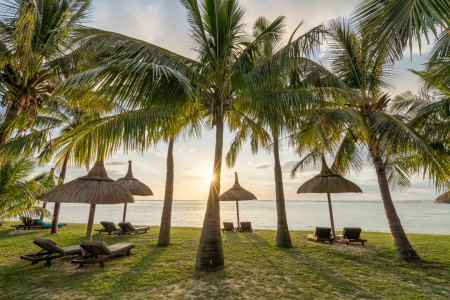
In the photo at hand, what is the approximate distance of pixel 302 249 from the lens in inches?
307

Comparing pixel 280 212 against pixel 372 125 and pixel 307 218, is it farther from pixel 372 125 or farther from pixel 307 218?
pixel 307 218

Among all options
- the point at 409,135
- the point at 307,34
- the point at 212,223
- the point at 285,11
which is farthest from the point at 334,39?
the point at 212,223

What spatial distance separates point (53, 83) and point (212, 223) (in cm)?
608

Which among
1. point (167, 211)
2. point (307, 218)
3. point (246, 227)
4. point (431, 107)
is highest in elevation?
point (431, 107)

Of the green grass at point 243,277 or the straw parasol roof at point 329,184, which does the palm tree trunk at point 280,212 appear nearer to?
the green grass at point 243,277

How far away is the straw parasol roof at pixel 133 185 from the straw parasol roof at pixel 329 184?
8226 mm

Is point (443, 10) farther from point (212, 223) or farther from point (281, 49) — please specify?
point (212, 223)

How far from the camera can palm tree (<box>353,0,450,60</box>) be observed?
2.04 metres

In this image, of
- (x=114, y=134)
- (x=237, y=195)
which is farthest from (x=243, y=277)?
(x=237, y=195)

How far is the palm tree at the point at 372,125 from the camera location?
5.54 meters

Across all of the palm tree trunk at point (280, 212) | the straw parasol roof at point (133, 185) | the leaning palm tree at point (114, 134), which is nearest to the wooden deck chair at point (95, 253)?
the leaning palm tree at point (114, 134)

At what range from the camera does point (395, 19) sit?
226 centimetres

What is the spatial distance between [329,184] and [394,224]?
10.4 ft

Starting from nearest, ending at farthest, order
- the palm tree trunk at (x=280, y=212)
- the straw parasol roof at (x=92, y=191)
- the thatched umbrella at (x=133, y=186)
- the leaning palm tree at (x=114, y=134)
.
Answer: the leaning palm tree at (x=114, y=134) < the straw parasol roof at (x=92, y=191) < the palm tree trunk at (x=280, y=212) < the thatched umbrella at (x=133, y=186)
